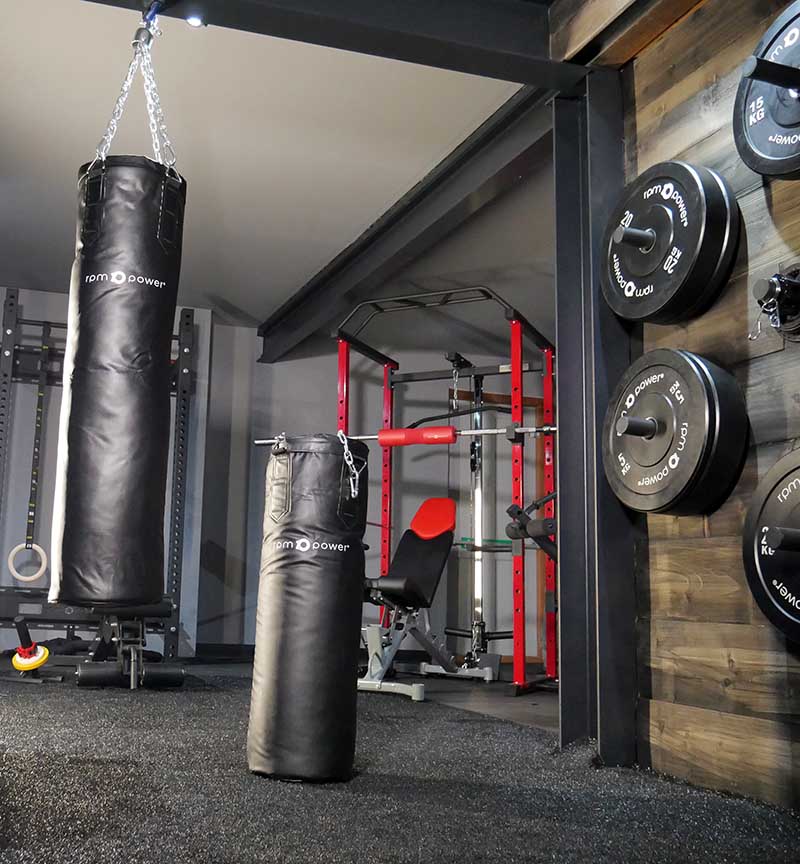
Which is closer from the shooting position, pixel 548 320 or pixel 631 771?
pixel 631 771

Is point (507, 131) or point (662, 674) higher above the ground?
point (507, 131)

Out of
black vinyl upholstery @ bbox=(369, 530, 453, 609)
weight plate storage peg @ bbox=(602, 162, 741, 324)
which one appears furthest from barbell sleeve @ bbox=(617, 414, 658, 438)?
black vinyl upholstery @ bbox=(369, 530, 453, 609)

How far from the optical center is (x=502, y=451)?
660 centimetres

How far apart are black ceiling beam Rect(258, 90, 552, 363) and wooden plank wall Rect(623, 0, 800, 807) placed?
2.59ft

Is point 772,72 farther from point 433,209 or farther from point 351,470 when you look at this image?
point 433,209

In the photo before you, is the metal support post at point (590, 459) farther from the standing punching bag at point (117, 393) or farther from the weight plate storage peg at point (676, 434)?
the standing punching bag at point (117, 393)

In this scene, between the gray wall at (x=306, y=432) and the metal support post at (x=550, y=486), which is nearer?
the metal support post at (x=550, y=486)

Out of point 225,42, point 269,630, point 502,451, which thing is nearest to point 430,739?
point 269,630

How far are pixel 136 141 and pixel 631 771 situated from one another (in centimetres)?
308

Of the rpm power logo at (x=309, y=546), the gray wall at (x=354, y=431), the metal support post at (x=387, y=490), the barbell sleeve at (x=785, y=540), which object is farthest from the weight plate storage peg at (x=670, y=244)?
the gray wall at (x=354, y=431)

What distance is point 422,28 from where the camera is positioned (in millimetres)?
2439

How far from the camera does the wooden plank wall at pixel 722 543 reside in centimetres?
194

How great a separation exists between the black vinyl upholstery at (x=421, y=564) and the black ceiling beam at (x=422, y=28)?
238 centimetres

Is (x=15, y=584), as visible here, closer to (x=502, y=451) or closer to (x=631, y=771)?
(x=502, y=451)
